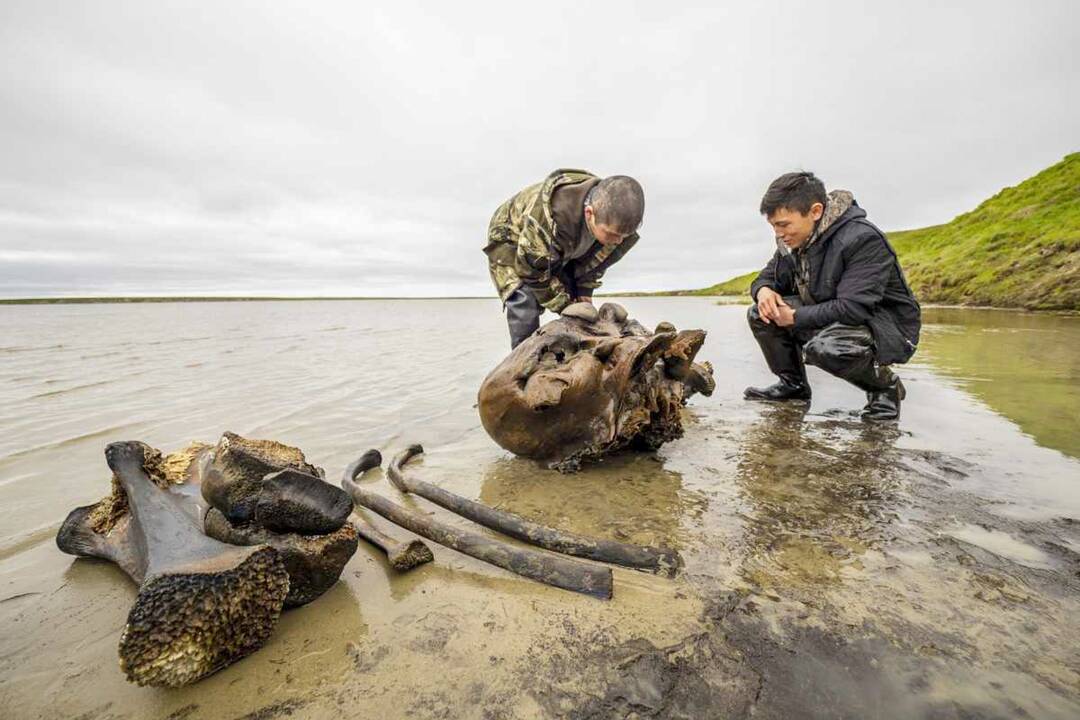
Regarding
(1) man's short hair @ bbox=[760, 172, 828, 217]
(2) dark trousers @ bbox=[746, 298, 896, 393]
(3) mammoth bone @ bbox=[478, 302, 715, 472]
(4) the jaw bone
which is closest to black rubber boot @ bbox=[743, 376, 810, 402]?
(2) dark trousers @ bbox=[746, 298, 896, 393]

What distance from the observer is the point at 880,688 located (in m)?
1.18

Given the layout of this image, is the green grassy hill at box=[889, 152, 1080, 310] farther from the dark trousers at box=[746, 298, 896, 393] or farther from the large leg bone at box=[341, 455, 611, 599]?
the large leg bone at box=[341, 455, 611, 599]

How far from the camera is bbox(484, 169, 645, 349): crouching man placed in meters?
3.53

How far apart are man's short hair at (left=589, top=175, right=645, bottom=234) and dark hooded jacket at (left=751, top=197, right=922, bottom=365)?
1.75 m

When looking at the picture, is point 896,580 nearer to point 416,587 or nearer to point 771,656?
point 771,656

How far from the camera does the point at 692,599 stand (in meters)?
1.55

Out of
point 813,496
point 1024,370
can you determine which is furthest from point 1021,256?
point 813,496

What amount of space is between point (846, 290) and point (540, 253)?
2614 millimetres

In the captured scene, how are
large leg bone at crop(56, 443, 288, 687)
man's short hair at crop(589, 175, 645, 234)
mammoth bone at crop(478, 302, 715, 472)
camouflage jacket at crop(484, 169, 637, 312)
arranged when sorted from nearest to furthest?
large leg bone at crop(56, 443, 288, 687) → mammoth bone at crop(478, 302, 715, 472) → man's short hair at crop(589, 175, 645, 234) → camouflage jacket at crop(484, 169, 637, 312)

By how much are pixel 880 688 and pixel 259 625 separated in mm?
1696

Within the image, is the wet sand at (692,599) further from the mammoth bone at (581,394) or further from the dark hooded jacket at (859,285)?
the dark hooded jacket at (859,285)

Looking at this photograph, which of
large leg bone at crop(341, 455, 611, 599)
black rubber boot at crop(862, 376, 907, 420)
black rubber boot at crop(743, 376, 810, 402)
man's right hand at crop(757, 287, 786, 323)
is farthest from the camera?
black rubber boot at crop(743, 376, 810, 402)

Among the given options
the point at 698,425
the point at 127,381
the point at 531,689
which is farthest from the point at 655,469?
the point at 127,381

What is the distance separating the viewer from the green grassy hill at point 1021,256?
620 inches
